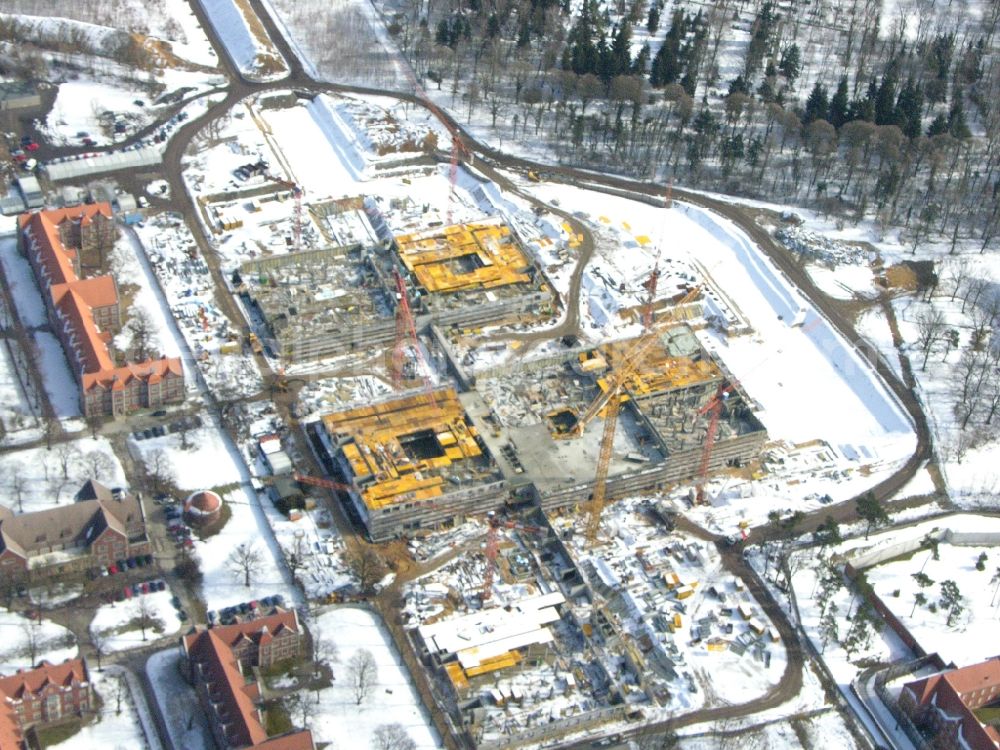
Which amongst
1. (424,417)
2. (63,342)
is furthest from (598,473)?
(63,342)

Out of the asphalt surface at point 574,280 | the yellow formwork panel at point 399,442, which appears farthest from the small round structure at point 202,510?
the yellow formwork panel at point 399,442

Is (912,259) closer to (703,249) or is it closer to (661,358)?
(703,249)

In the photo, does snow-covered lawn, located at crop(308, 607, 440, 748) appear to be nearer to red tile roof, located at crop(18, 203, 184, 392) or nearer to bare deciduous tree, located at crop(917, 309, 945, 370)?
red tile roof, located at crop(18, 203, 184, 392)

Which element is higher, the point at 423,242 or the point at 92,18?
the point at 92,18

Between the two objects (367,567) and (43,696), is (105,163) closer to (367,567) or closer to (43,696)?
(367,567)

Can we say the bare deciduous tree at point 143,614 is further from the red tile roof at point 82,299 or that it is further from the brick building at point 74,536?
the red tile roof at point 82,299

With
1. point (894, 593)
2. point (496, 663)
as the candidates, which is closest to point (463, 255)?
point (496, 663)
